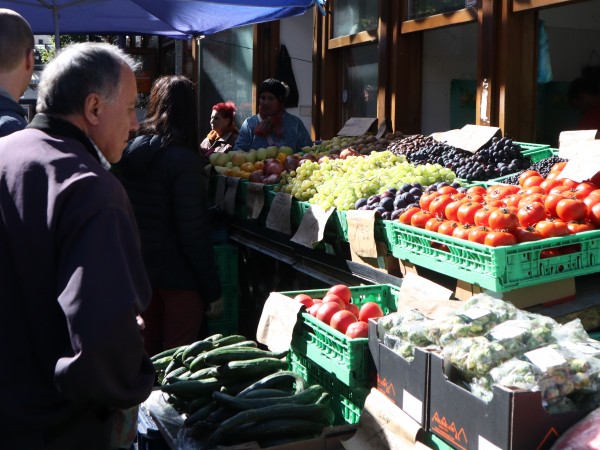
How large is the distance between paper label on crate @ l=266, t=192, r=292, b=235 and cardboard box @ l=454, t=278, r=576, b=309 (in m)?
1.82

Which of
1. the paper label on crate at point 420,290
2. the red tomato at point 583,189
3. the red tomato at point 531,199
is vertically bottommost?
the paper label on crate at point 420,290

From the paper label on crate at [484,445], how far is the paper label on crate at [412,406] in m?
0.33

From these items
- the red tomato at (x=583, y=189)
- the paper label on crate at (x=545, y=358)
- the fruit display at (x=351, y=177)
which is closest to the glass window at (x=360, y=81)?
the fruit display at (x=351, y=177)

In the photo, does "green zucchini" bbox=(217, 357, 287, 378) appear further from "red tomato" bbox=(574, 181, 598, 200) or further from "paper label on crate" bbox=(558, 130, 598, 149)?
"paper label on crate" bbox=(558, 130, 598, 149)

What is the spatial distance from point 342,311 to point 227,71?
8.87 meters

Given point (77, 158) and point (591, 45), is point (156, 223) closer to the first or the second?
point (77, 158)

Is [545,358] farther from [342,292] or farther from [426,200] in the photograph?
[426,200]

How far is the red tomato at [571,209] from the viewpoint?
3178 millimetres

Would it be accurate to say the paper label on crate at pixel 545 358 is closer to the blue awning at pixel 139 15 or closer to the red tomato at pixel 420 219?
the red tomato at pixel 420 219

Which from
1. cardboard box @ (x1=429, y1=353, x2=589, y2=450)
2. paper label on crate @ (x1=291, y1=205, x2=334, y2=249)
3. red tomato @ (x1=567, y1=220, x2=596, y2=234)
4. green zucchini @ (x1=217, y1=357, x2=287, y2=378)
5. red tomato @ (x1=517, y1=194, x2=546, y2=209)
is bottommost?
green zucchini @ (x1=217, y1=357, x2=287, y2=378)

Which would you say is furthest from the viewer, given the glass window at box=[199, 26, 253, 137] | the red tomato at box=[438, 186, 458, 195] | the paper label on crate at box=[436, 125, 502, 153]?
the glass window at box=[199, 26, 253, 137]

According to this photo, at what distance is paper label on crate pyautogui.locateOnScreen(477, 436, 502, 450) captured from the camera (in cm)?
206

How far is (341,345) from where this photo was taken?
9.48ft

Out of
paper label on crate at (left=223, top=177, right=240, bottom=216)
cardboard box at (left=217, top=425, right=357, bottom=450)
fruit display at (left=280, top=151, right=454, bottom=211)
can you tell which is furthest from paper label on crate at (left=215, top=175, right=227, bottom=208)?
cardboard box at (left=217, top=425, right=357, bottom=450)
